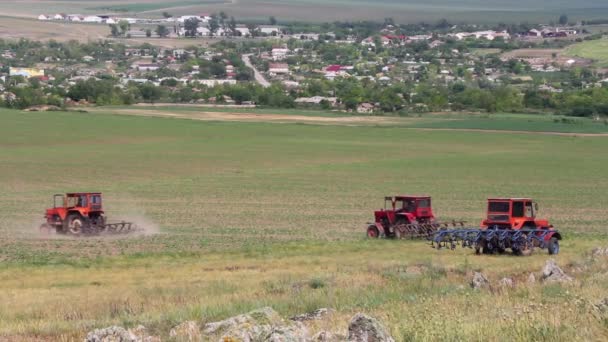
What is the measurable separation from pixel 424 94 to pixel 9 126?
68.6m

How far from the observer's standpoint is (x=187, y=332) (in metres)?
15.2

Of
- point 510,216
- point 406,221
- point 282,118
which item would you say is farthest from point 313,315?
point 282,118

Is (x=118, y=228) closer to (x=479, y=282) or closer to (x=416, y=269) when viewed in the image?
(x=416, y=269)

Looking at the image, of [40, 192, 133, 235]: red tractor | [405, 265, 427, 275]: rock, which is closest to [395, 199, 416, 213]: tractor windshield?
[40, 192, 133, 235]: red tractor

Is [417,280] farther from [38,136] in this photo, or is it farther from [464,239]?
[38,136]

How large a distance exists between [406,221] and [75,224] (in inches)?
365

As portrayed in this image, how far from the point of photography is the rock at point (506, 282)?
20669mm

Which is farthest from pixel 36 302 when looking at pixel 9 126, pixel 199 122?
pixel 199 122

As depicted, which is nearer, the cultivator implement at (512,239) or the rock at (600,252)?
the rock at (600,252)

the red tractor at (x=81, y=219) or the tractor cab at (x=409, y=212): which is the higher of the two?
the tractor cab at (x=409, y=212)

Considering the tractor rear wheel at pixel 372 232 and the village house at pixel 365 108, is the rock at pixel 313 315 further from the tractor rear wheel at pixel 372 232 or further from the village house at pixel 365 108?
the village house at pixel 365 108

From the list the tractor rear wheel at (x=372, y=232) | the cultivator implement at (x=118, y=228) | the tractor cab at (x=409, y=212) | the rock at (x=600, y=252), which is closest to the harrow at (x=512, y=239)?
the rock at (x=600, y=252)

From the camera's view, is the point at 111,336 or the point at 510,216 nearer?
the point at 111,336

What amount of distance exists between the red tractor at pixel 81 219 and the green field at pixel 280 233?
2.64 feet
